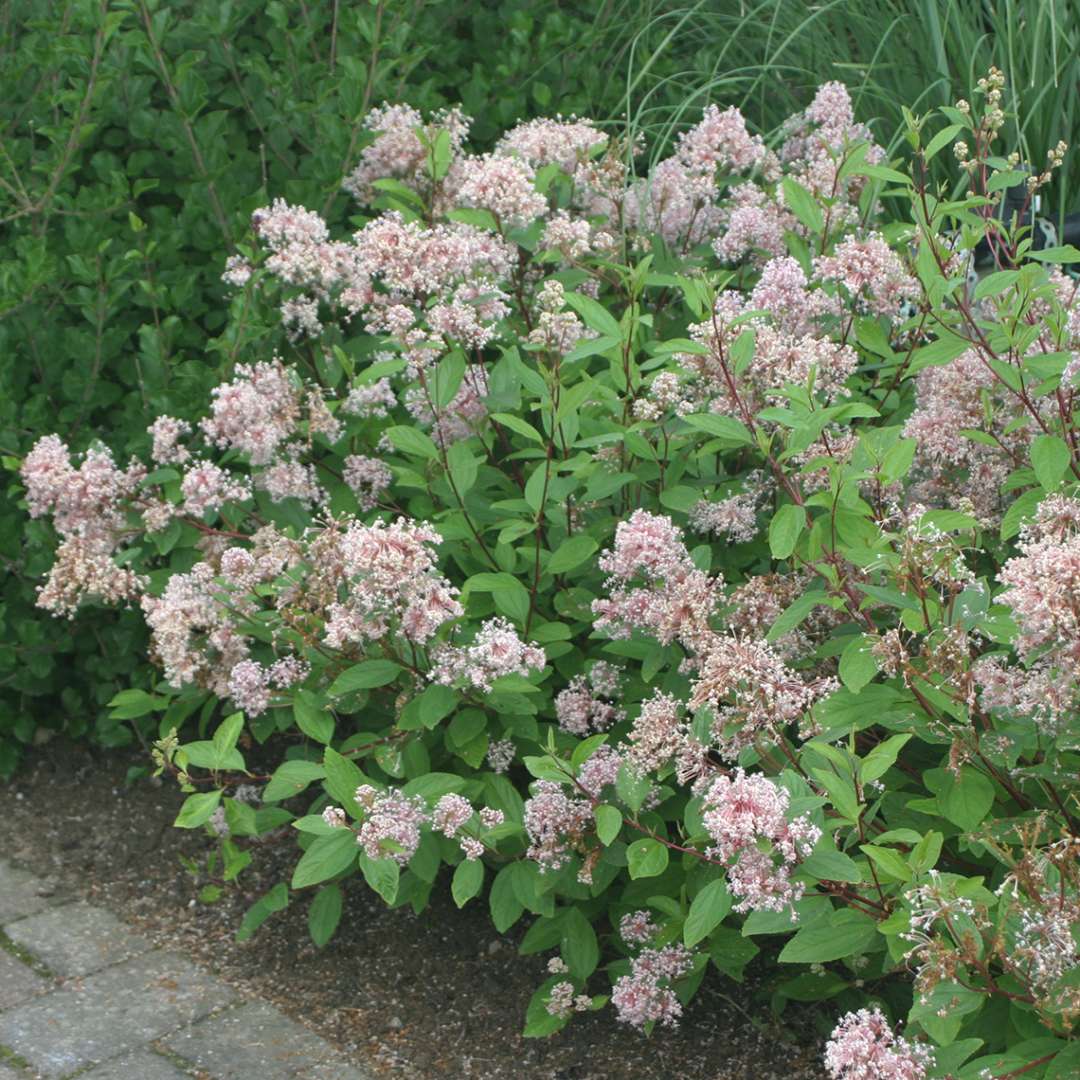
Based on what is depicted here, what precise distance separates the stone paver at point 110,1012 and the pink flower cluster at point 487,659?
974 mm

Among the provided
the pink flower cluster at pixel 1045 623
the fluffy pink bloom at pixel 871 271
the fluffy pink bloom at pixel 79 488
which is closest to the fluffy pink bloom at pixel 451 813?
the pink flower cluster at pixel 1045 623

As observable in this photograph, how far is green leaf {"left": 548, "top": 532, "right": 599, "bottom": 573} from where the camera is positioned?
9.61 feet

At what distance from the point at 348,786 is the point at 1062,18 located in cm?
330

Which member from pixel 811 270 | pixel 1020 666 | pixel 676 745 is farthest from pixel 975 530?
pixel 811 270

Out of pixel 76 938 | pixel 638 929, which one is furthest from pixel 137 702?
pixel 638 929

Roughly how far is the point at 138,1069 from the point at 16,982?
0.46m

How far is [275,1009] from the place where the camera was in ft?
10.4

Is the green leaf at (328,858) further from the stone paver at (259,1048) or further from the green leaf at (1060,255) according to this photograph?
the green leaf at (1060,255)

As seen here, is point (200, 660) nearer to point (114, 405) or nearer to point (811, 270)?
point (114, 405)

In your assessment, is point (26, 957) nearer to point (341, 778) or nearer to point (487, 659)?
point (341, 778)

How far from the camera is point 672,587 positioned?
2619mm

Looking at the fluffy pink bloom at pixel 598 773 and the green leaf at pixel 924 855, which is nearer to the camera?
the green leaf at pixel 924 855

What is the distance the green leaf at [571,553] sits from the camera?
2928 millimetres

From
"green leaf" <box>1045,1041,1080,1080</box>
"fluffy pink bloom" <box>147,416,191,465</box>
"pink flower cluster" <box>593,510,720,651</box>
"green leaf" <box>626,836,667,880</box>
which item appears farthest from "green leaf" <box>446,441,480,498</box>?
"green leaf" <box>1045,1041,1080,1080</box>
